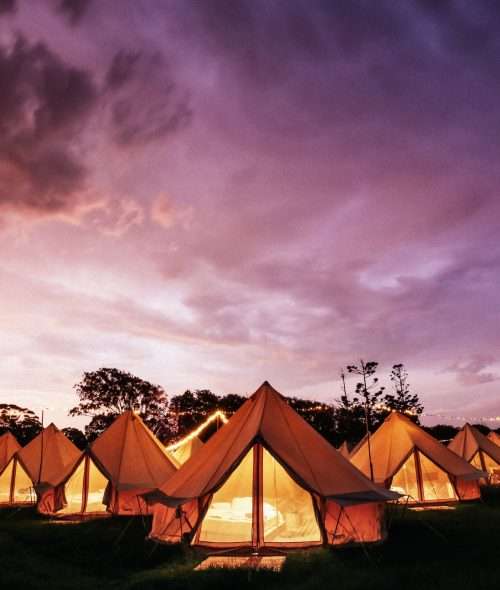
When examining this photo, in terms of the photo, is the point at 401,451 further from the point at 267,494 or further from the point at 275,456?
the point at 275,456

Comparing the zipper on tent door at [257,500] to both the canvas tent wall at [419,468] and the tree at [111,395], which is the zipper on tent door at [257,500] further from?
the tree at [111,395]

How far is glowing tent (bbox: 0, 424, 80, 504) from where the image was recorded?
1895cm

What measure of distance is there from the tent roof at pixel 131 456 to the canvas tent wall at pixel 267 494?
499 cm

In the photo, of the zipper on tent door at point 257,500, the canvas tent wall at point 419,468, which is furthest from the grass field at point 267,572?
the canvas tent wall at point 419,468

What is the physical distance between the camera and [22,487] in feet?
63.9

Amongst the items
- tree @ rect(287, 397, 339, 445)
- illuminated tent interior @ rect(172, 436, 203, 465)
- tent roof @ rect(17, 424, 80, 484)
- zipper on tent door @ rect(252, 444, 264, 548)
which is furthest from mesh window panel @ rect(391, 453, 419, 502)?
tree @ rect(287, 397, 339, 445)

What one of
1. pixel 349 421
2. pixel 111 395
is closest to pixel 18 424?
pixel 111 395

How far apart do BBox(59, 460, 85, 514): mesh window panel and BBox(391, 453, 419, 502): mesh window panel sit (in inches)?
369

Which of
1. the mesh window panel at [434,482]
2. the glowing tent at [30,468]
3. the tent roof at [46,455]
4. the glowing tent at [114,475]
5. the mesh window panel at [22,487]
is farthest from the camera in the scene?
the mesh window panel at [22,487]

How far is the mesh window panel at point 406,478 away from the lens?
15773mm

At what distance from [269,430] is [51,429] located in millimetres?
13933

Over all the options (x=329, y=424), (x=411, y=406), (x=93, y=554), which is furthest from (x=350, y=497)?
(x=411, y=406)

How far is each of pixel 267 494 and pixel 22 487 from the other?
1366 centimetres

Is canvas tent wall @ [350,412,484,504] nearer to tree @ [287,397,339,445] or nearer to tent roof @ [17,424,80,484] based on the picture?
tent roof @ [17,424,80,484]
